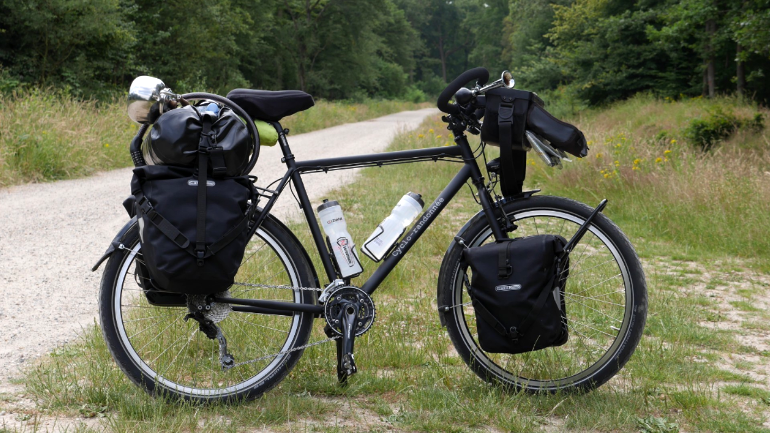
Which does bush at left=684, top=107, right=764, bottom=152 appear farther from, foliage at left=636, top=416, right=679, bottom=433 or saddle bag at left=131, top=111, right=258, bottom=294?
saddle bag at left=131, top=111, right=258, bottom=294

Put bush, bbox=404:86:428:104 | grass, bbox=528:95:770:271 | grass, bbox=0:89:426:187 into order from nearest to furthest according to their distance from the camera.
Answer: grass, bbox=528:95:770:271 < grass, bbox=0:89:426:187 < bush, bbox=404:86:428:104

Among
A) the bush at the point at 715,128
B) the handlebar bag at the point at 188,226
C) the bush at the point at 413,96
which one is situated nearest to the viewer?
the handlebar bag at the point at 188,226

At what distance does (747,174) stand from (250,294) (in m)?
7.02

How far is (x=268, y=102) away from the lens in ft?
9.23

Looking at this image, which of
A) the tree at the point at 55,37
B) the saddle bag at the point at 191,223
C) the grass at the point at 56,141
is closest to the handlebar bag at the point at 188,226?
the saddle bag at the point at 191,223

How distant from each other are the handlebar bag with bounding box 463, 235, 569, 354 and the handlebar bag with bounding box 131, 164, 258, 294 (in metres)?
1.01

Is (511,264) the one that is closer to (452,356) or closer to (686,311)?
(452,356)

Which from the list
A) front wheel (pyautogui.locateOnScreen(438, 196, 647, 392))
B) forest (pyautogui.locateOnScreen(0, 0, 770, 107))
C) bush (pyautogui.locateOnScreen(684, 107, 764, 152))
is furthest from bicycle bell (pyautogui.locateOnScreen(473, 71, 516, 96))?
forest (pyautogui.locateOnScreen(0, 0, 770, 107))

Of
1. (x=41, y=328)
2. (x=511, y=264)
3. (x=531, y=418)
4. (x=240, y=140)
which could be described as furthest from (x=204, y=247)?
(x=41, y=328)

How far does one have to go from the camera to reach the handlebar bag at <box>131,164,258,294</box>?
255 cm

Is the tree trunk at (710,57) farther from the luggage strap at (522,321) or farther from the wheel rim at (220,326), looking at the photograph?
the wheel rim at (220,326)

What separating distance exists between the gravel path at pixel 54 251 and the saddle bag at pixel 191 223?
113 cm

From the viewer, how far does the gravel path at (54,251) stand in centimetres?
381

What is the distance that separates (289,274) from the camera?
116 inches
